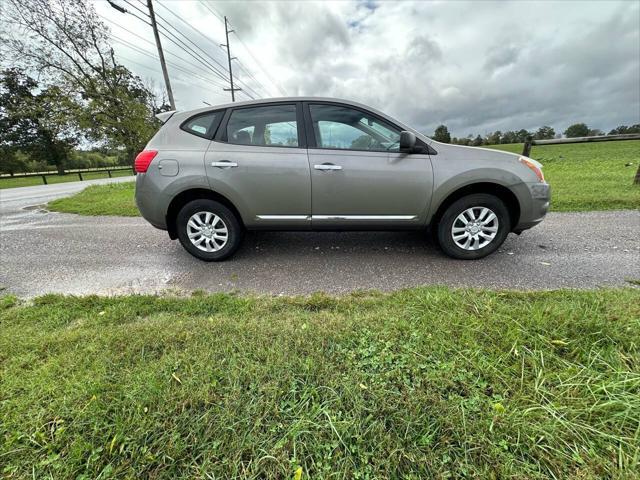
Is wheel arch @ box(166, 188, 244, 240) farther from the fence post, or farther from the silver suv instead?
the fence post

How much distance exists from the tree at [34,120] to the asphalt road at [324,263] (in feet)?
69.2

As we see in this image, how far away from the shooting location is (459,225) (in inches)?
129

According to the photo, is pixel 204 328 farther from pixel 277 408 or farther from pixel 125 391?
pixel 277 408

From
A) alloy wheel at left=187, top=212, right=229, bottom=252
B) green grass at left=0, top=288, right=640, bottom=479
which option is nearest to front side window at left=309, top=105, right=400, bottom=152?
alloy wheel at left=187, top=212, right=229, bottom=252

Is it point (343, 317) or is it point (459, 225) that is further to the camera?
point (459, 225)

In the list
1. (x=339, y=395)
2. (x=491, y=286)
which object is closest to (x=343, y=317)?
(x=339, y=395)

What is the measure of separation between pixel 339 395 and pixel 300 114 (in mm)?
2903

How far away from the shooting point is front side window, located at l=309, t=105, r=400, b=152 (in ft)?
10.3

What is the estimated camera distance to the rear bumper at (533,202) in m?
3.13

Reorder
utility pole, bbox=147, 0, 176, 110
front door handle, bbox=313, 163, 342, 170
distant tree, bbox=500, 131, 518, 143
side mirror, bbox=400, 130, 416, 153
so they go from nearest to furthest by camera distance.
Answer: side mirror, bbox=400, 130, 416, 153 → front door handle, bbox=313, 163, 342, 170 → utility pole, bbox=147, 0, 176, 110 → distant tree, bbox=500, 131, 518, 143

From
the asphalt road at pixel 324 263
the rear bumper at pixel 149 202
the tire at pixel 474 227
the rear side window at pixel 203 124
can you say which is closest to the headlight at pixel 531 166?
the tire at pixel 474 227

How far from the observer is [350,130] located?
126 inches

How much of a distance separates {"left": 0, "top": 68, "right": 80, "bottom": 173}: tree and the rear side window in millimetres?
22574

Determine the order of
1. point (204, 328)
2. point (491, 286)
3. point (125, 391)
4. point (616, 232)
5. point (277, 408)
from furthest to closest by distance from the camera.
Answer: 1. point (616, 232)
2. point (491, 286)
3. point (204, 328)
4. point (125, 391)
5. point (277, 408)
